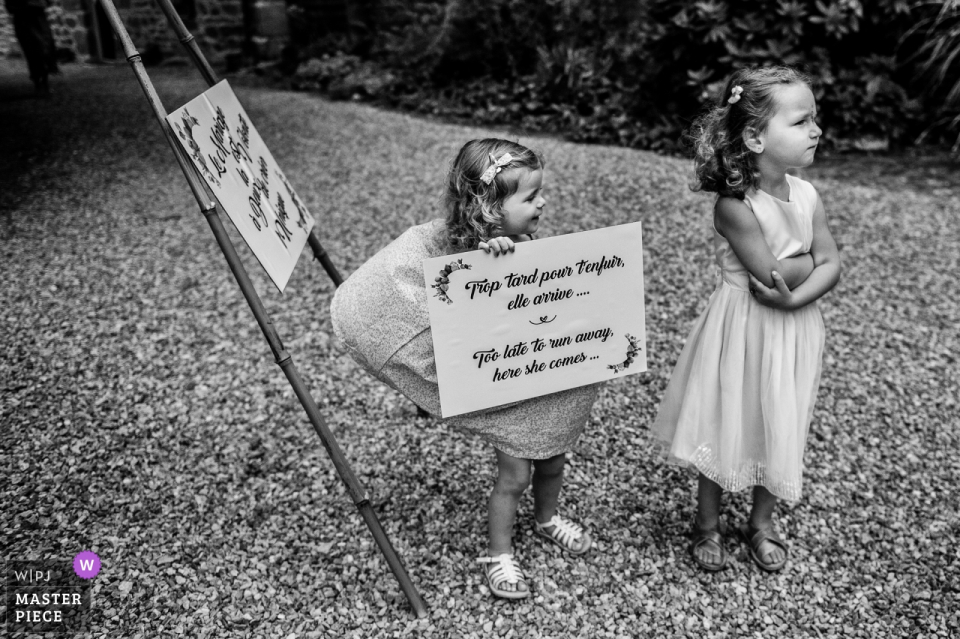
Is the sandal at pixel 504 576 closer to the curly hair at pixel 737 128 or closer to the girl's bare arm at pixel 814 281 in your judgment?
the girl's bare arm at pixel 814 281

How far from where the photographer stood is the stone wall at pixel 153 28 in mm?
12070

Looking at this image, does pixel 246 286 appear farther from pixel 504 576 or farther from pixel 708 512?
pixel 708 512

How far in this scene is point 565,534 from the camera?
2441 mm

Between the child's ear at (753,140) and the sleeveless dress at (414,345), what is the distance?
81cm

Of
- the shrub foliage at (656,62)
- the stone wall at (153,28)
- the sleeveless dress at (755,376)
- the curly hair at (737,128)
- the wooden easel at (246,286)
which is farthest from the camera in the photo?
the stone wall at (153,28)

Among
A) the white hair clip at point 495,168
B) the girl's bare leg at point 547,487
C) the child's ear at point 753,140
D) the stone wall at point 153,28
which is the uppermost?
the child's ear at point 753,140

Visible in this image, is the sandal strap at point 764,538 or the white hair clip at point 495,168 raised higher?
the white hair clip at point 495,168

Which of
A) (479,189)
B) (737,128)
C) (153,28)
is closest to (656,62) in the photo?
(737,128)

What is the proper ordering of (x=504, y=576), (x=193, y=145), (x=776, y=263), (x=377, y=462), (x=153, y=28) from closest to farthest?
(x=193, y=145), (x=776, y=263), (x=504, y=576), (x=377, y=462), (x=153, y=28)

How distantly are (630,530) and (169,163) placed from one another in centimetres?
527

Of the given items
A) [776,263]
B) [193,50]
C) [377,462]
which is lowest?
[377,462]

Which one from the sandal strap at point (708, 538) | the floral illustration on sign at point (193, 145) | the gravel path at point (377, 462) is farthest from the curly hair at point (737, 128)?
the floral illustration on sign at point (193, 145)

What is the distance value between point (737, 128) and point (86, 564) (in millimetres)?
2291

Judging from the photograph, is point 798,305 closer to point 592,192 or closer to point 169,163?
point 592,192
